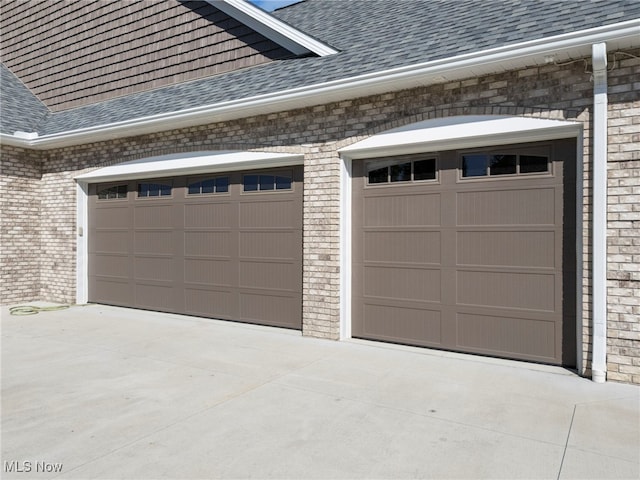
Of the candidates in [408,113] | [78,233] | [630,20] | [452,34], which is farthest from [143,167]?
[630,20]

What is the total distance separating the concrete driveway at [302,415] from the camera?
314 centimetres

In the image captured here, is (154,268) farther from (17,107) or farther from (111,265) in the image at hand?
(17,107)

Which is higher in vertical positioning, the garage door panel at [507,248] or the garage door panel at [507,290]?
the garage door panel at [507,248]

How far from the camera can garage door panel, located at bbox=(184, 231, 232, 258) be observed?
7988 millimetres

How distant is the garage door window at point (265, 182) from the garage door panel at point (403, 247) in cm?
162

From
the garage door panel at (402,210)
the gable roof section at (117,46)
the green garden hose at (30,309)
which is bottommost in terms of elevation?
the green garden hose at (30,309)

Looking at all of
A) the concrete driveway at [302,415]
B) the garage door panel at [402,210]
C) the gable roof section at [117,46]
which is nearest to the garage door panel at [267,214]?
the garage door panel at [402,210]

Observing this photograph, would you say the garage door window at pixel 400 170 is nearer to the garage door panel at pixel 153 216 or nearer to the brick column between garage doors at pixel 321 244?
the brick column between garage doors at pixel 321 244

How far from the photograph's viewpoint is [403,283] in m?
6.34

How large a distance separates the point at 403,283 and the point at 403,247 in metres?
0.50

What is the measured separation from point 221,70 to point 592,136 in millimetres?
6434

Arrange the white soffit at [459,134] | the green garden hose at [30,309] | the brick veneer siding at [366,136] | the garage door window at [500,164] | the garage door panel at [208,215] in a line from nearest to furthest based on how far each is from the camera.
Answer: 1. the brick veneer siding at [366,136]
2. the white soffit at [459,134]
3. the garage door window at [500,164]
4. the garage door panel at [208,215]
5. the green garden hose at [30,309]

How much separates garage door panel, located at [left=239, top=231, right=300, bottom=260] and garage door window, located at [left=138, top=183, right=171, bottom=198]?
2.07 meters

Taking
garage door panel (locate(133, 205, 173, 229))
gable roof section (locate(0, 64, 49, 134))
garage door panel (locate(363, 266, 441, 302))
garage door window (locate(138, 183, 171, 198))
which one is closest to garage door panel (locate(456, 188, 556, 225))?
garage door panel (locate(363, 266, 441, 302))
